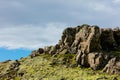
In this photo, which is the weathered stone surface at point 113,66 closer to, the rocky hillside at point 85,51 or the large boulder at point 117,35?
the rocky hillside at point 85,51

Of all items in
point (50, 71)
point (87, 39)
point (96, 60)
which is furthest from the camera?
point (87, 39)

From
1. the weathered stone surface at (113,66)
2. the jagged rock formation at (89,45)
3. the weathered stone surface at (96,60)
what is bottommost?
the weathered stone surface at (113,66)

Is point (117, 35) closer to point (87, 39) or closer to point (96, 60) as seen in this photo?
point (87, 39)

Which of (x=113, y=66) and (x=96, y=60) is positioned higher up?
(x=96, y=60)

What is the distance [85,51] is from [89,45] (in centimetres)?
247

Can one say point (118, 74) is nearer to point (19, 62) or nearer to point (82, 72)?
point (82, 72)

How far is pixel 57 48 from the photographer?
155 m

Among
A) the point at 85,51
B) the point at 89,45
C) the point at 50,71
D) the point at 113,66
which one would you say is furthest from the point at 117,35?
the point at 50,71

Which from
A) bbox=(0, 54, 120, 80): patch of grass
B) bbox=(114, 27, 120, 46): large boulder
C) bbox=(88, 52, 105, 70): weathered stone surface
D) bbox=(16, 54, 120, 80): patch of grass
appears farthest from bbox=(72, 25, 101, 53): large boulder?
bbox=(114, 27, 120, 46): large boulder

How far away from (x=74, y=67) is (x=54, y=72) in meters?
7.00

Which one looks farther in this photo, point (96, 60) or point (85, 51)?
point (85, 51)

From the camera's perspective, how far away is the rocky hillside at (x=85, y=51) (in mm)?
134375

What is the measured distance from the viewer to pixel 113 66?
426 ft

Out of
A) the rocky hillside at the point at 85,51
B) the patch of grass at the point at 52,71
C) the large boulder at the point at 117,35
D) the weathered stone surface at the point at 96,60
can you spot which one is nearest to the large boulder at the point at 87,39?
the rocky hillside at the point at 85,51
